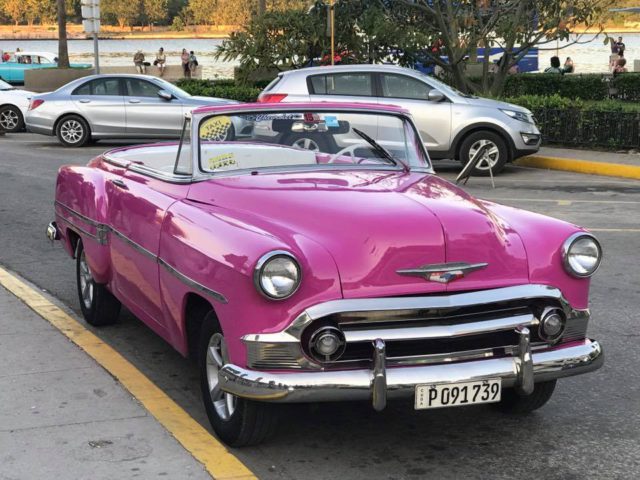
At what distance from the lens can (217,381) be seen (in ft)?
15.9

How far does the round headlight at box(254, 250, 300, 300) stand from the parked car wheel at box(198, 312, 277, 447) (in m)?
0.41

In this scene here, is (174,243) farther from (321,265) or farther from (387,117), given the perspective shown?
(387,117)

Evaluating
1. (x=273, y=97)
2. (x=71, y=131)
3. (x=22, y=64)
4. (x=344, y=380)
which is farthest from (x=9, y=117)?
(x=22, y=64)

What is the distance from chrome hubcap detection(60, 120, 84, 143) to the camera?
67.8 ft

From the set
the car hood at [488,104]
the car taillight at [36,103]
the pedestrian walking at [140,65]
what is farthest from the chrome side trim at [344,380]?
the pedestrian walking at [140,65]

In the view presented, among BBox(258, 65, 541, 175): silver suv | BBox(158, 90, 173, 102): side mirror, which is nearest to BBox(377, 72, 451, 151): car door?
BBox(258, 65, 541, 175): silver suv

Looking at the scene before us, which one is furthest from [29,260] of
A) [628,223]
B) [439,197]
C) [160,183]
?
[628,223]

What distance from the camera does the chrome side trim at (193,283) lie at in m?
4.62

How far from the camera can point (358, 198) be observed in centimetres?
507

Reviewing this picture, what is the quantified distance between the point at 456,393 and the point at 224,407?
1.12 m

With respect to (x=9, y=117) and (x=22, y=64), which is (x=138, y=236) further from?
(x=22, y=64)

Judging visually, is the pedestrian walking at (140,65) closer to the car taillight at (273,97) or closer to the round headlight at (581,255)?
the car taillight at (273,97)

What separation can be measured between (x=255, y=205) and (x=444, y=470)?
1577 mm

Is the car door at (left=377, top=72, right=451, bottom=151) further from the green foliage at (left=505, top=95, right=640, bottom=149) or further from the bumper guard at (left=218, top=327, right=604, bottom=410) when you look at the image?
the bumper guard at (left=218, top=327, right=604, bottom=410)
